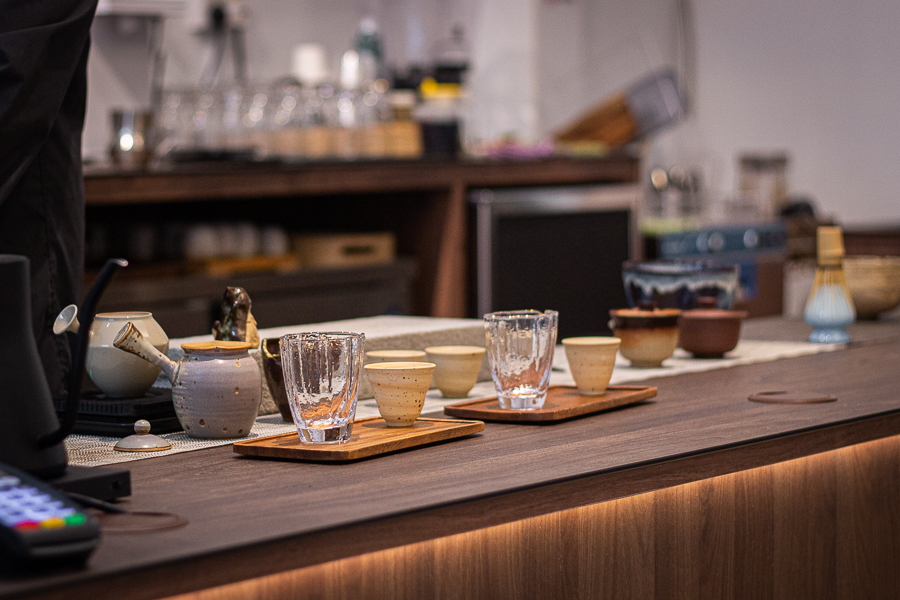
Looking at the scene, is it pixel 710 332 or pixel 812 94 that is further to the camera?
pixel 812 94

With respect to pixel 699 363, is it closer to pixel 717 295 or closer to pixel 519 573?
pixel 717 295

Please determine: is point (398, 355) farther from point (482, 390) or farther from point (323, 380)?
point (323, 380)

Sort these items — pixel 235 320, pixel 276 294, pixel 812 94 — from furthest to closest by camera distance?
1. pixel 812 94
2. pixel 276 294
3. pixel 235 320

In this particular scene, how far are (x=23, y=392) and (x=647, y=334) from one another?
105 cm

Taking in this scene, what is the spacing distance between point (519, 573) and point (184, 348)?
1.34 feet

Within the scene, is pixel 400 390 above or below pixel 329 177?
below

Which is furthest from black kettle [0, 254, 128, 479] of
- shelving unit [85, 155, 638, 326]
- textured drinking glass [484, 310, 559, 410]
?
shelving unit [85, 155, 638, 326]

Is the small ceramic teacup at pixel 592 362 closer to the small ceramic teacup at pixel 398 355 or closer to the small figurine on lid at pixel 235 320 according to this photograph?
the small ceramic teacup at pixel 398 355

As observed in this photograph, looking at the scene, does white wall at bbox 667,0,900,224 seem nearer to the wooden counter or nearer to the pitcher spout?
the wooden counter

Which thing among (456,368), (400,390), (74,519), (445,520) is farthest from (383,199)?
(74,519)

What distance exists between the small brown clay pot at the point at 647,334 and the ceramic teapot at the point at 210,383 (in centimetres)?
71

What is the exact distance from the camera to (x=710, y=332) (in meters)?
1.86

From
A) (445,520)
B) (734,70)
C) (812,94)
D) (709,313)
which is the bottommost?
(445,520)

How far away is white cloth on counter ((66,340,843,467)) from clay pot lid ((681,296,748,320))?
0.07 metres
